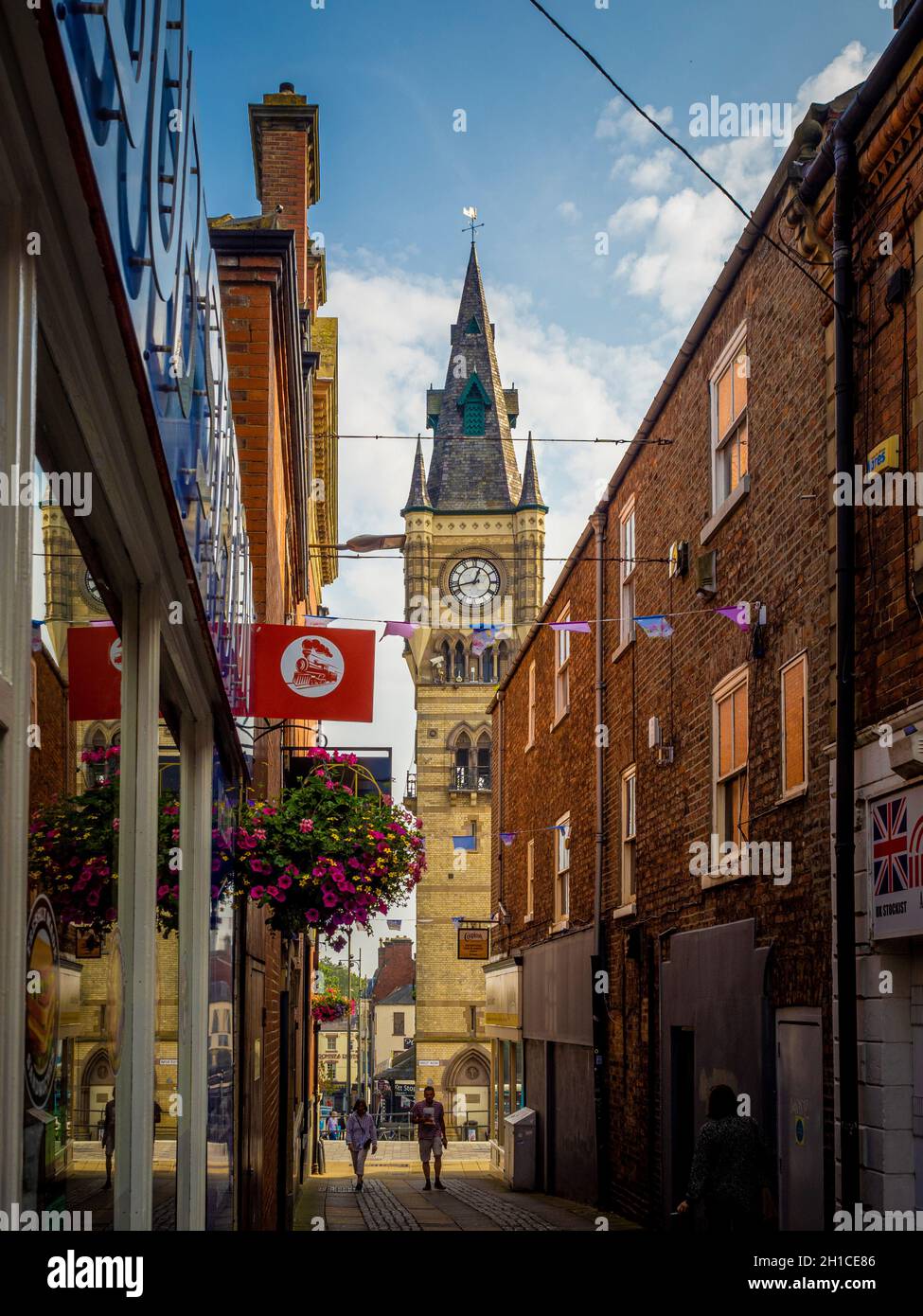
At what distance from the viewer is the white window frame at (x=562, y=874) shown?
22.6 meters

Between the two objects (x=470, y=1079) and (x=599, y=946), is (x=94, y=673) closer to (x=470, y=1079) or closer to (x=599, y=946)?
(x=599, y=946)

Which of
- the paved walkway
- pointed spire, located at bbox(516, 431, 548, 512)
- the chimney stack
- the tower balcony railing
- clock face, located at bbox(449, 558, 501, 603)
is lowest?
the paved walkway

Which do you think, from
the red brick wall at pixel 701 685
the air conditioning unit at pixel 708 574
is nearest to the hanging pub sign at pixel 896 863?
the red brick wall at pixel 701 685

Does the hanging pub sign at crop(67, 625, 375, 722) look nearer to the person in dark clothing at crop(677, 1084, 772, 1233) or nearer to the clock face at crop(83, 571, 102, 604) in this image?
the person in dark clothing at crop(677, 1084, 772, 1233)

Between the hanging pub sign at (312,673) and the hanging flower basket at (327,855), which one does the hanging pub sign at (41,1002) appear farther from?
the hanging flower basket at (327,855)

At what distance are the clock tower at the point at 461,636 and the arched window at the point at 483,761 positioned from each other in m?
0.08

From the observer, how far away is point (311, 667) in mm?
10398

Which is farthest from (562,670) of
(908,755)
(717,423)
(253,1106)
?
(908,755)

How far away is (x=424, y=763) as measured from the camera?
8575cm

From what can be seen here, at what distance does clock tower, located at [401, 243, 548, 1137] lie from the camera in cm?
8025

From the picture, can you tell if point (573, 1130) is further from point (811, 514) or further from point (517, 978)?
point (811, 514)

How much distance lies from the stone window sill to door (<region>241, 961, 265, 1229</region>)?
5285mm

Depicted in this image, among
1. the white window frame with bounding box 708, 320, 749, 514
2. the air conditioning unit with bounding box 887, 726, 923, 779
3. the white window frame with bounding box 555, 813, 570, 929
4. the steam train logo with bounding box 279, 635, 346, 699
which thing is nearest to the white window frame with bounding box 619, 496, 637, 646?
the white window frame with bounding box 708, 320, 749, 514

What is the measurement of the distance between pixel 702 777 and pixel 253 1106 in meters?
5.13
